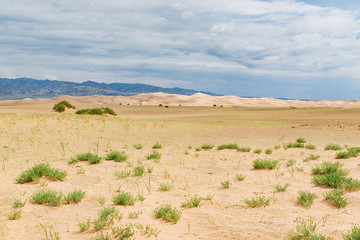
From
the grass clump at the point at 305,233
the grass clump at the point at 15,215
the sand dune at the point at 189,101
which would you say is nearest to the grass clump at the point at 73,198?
the grass clump at the point at 15,215

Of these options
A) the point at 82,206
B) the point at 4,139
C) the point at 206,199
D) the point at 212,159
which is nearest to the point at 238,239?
the point at 206,199

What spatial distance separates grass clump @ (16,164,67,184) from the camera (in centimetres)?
741

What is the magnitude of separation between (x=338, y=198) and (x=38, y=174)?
22.3ft

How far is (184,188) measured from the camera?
23.3 feet

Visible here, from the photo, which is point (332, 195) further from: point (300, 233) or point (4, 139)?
point (4, 139)

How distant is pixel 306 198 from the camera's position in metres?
5.75

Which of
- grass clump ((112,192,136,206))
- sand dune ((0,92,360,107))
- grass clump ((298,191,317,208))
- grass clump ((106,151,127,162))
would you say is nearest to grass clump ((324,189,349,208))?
grass clump ((298,191,317,208))

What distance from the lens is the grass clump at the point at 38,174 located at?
Result: 741 cm

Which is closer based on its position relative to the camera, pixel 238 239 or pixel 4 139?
pixel 238 239

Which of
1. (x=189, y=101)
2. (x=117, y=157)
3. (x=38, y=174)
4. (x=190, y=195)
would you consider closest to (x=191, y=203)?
(x=190, y=195)

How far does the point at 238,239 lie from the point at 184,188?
2814 millimetres

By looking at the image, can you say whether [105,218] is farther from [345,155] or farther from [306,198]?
[345,155]

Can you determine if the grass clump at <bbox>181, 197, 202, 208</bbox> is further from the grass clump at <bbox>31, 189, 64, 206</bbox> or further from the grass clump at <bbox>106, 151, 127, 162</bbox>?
the grass clump at <bbox>106, 151, 127, 162</bbox>

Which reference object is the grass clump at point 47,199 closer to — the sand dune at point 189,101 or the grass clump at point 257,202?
the grass clump at point 257,202
